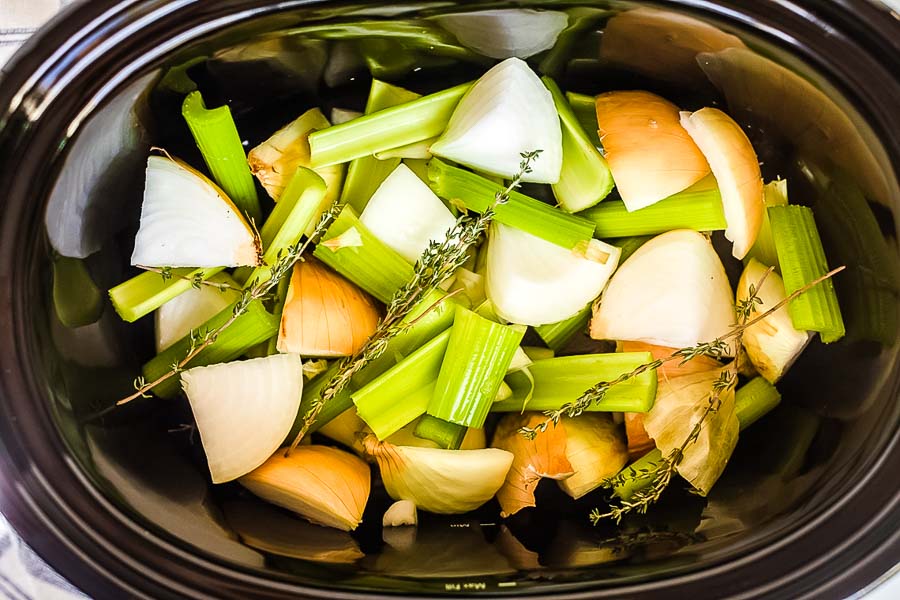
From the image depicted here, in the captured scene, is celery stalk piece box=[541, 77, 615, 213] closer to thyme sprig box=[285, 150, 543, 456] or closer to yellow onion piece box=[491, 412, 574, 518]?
thyme sprig box=[285, 150, 543, 456]

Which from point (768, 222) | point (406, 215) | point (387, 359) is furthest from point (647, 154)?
point (387, 359)

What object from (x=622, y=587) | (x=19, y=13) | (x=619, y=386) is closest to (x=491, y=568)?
(x=622, y=587)

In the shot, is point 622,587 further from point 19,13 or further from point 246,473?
point 19,13

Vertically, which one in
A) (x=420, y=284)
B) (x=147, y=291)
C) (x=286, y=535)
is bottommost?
(x=286, y=535)

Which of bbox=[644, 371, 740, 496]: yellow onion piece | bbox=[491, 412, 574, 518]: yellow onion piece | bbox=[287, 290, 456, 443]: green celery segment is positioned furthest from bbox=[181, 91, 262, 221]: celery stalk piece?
bbox=[644, 371, 740, 496]: yellow onion piece

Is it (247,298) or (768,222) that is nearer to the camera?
(247,298)

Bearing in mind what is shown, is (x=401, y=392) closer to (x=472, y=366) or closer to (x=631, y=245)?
(x=472, y=366)
